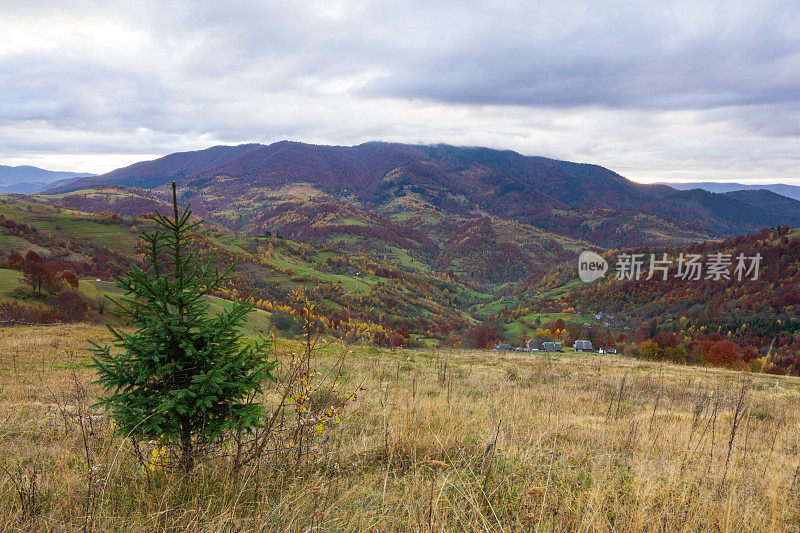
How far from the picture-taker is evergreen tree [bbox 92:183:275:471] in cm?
320

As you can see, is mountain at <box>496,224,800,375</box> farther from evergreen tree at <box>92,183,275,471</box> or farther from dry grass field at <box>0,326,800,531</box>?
evergreen tree at <box>92,183,275,471</box>

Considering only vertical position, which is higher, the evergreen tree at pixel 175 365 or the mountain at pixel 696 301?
the evergreen tree at pixel 175 365

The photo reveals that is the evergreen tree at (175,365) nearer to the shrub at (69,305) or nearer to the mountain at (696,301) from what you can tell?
the shrub at (69,305)

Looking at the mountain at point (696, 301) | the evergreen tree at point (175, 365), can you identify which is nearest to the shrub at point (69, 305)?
the evergreen tree at point (175, 365)

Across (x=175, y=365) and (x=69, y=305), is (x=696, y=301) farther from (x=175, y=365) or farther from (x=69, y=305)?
(x=69, y=305)

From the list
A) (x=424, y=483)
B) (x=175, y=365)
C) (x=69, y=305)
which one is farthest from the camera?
(x=69, y=305)

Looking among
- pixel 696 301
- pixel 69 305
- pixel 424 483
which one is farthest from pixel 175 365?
pixel 696 301

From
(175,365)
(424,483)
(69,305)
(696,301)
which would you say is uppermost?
(175,365)

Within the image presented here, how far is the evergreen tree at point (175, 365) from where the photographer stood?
3.20 m

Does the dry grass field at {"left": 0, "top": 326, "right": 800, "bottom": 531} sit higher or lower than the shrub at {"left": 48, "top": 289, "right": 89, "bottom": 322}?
higher

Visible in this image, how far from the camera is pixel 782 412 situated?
9.55 m

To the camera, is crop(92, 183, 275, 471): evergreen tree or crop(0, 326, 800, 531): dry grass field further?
crop(92, 183, 275, 471): evergreen tree

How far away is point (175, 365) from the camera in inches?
127

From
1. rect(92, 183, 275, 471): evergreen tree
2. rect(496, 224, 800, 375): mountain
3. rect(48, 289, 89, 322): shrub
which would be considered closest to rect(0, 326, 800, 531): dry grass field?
rect(92, 183, 275, 471): evergreen tree
